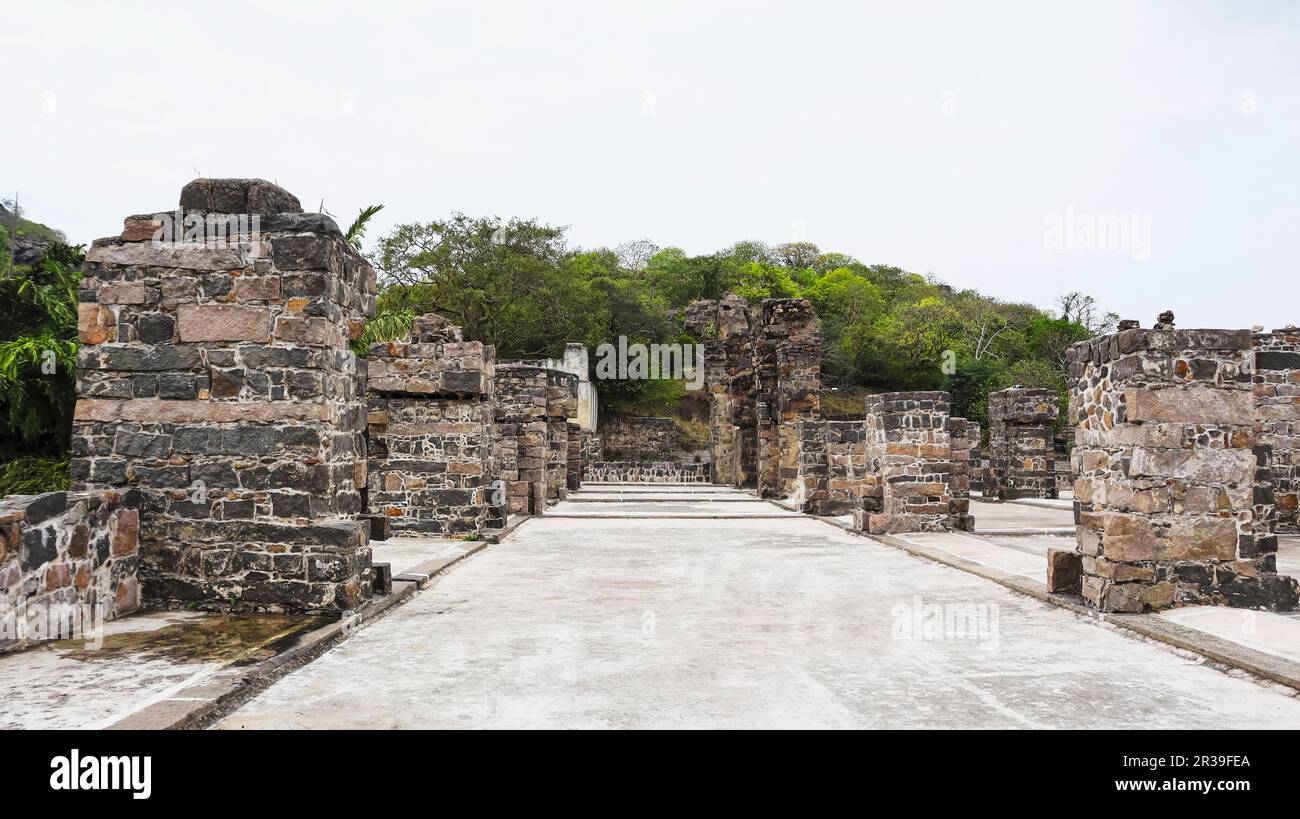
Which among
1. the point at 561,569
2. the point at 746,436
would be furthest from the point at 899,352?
the point at 561,569

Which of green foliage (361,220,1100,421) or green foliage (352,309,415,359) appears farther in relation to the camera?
green foliage (361,220,1100,421)

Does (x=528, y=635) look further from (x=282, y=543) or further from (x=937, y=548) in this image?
(x=937, y=548)

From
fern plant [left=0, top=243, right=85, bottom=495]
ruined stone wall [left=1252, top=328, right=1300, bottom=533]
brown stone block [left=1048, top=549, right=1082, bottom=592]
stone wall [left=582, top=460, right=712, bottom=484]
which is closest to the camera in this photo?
brown stone block [left=1048, top=549, right=1082, bottom=592]

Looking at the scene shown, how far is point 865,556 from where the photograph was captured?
1055cm

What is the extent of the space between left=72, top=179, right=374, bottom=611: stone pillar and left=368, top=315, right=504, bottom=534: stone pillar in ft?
18.9

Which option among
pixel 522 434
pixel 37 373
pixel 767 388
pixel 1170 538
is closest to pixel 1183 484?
pixel 1170 538

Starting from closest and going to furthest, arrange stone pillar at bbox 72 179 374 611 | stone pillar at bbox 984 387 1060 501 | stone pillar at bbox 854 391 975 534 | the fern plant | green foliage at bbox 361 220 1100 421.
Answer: stone pillar at bbox 72 179 374 611 < the fern plant < stone pillar at bbox 854 391 975 534 < stone pillar at bbox 984 387 1060 501 < green foliage at bbox 361 220 1100 421

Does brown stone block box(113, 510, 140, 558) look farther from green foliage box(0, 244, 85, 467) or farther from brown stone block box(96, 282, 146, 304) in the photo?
green foliage box(0, 244, 85, 467)

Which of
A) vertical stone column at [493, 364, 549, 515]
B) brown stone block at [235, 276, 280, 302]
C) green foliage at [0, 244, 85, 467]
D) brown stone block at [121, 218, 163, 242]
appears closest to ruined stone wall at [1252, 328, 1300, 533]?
vertical stone column at [493, 364, 549, 515]

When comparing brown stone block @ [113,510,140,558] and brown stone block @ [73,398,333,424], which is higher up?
brown stone block @ [73,398,333,424]

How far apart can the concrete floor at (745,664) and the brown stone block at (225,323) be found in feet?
8.12

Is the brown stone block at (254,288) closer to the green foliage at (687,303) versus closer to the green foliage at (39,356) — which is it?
the green foliage at (39,356)

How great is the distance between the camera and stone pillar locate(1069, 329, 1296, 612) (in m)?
6.69
